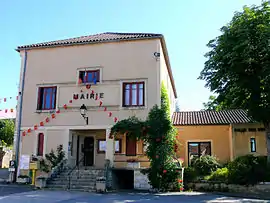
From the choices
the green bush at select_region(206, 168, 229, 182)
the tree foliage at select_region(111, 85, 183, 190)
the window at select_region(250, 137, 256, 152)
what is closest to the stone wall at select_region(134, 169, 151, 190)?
the tree foliage at select_region(111, 85, 183, 190)

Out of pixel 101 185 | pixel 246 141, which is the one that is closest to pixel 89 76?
pixel 101 185

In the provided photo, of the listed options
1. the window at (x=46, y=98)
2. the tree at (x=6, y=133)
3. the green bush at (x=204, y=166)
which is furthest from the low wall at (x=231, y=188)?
the tree at (x=6, y=133)

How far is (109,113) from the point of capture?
57.2ft

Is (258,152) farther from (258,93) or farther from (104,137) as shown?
(104,137)

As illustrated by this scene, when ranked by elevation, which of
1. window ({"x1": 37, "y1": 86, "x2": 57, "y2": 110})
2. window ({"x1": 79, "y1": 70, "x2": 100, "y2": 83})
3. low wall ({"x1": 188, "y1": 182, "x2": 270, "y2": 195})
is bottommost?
low wall ({"x1": 188, "y1": 182, "x2": 270, "y2": 195})

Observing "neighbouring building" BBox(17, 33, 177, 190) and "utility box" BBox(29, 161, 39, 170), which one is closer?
"utility box" BBox(29, 161, 39, 170)

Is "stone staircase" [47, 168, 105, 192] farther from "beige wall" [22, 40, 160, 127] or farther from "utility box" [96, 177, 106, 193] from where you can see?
"beige wall" [22, 40, 160, 127]

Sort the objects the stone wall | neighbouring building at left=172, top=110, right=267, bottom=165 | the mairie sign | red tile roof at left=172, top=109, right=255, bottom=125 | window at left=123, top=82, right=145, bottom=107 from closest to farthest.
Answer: the stone wall → window at left=123, top=82, right=145, bottom=107 → the mairie sign → neighbouring building at left=172, top=110, right=267, bottom=165 → red tile roof at left=172, top=109, right=255, bottom=125

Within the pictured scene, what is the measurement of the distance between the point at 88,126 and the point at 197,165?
6770 millimetres

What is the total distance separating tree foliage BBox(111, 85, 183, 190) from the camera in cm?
1523

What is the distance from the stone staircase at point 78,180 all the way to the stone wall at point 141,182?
70.8 inches

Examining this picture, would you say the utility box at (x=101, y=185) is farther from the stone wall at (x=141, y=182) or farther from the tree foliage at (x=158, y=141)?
the tree foliage at (x=158, y=141)

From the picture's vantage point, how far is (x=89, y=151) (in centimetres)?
1930

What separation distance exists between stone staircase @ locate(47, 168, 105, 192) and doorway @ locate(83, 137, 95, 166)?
7.91 ft
